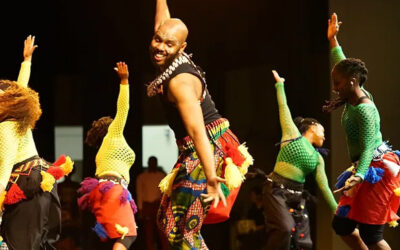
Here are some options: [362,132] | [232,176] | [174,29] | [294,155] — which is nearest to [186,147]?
[232,176]

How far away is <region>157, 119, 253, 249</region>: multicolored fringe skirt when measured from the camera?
3.16m

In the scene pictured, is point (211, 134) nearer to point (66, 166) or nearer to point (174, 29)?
point (174, 29)

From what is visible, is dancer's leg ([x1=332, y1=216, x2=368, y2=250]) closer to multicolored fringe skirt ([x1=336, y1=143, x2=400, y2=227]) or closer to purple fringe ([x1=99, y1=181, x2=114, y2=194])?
multicolored fringe skirt ([x1=336, y1=143, x2=400, y2=227])

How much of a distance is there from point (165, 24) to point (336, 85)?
1442 millimetres

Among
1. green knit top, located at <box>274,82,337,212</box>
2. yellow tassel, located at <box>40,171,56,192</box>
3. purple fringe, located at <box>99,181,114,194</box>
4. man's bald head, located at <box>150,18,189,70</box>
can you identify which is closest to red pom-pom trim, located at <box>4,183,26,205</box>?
yellow tassel, located at <box>40,171,56,192</box>

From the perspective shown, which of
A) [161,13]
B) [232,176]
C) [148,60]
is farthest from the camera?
[148,60]

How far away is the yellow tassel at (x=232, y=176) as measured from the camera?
3152 mm

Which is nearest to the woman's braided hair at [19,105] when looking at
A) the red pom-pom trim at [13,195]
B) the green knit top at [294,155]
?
the red pom-pom trim at [13,195]

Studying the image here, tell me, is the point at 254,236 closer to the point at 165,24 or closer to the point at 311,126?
the point at 311,126

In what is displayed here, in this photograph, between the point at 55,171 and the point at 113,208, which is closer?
the point at 55,171

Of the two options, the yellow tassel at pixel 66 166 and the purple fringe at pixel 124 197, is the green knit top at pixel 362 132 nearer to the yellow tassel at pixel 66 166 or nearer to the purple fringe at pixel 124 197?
the purple fringe at pixel 124 197

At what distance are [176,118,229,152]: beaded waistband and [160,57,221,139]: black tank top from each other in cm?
2

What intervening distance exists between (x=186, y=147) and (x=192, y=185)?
19cm

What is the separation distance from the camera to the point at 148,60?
7.57 m
